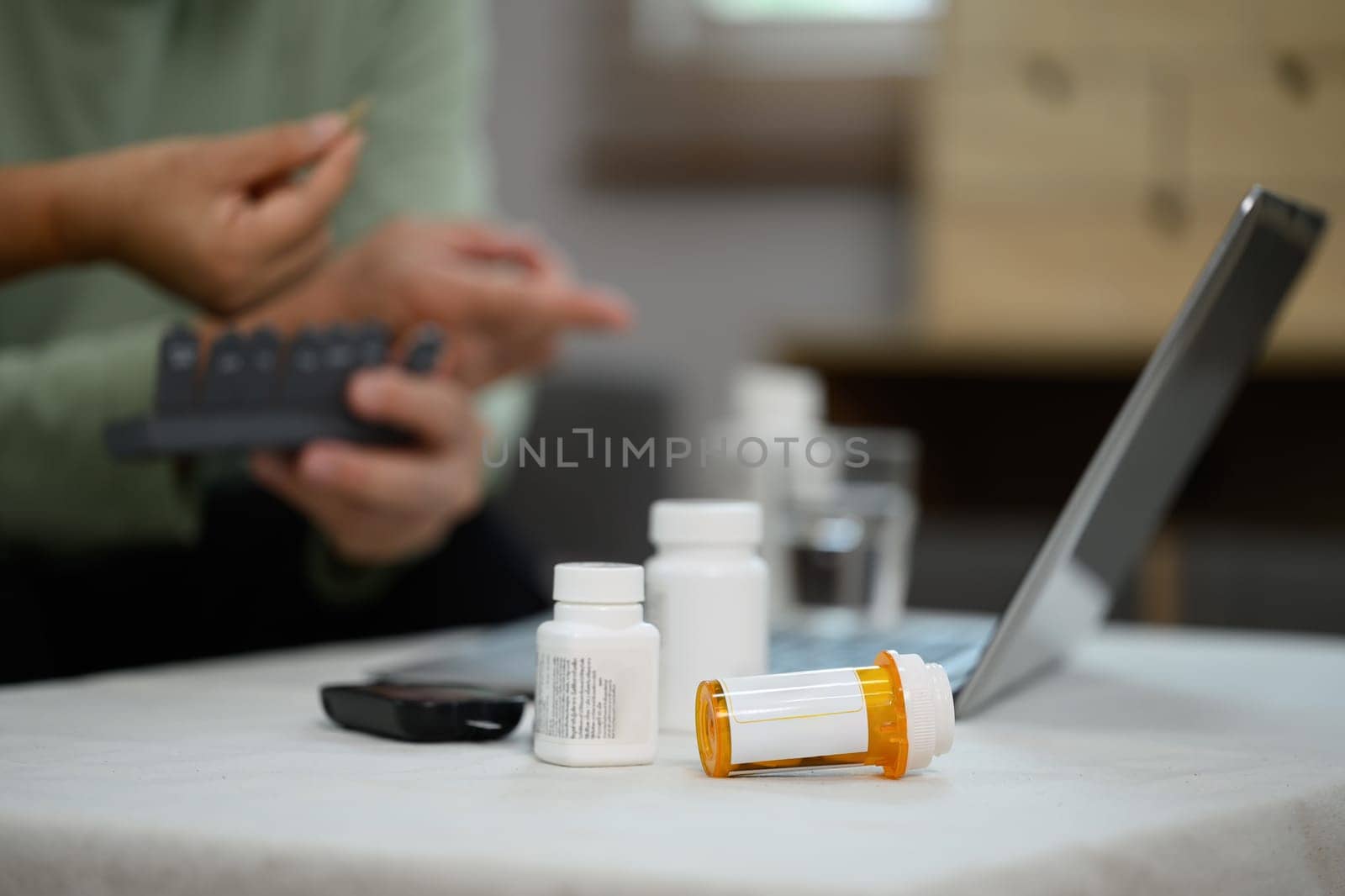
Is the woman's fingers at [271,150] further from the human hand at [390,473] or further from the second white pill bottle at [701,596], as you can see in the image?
the second white pill bottle at [701,596]

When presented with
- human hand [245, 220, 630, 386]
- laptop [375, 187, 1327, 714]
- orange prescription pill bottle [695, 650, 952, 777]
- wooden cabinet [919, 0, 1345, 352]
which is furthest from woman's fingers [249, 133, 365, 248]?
wooden cabinet [919, 0, 1345, 352]

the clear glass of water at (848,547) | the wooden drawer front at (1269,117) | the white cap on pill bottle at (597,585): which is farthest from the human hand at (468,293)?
the wooden drawer front at (1269,117)

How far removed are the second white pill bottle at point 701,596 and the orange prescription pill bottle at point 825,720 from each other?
0.20 ft

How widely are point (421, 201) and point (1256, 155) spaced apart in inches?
38.7

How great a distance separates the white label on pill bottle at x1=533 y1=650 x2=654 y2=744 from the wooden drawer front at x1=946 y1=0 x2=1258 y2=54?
1361mm

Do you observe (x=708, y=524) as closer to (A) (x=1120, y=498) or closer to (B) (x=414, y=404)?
(A) (x=1120, y=498)

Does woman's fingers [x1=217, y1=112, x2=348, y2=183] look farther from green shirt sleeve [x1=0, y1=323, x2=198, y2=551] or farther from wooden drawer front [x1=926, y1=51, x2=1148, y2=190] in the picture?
wooden drawer front [x1=926, y1=51, x2=1148, y2=190]

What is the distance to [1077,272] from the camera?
158cm

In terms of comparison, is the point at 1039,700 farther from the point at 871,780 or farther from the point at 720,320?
the point at 720,320

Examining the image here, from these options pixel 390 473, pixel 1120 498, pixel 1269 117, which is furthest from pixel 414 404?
pixel 1269 117

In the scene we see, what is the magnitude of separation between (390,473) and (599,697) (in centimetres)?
39

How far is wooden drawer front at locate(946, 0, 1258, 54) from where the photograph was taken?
1.52 meters

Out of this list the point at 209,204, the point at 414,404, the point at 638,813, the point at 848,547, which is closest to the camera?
the point at 638,813

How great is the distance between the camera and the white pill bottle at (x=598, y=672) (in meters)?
0.42
